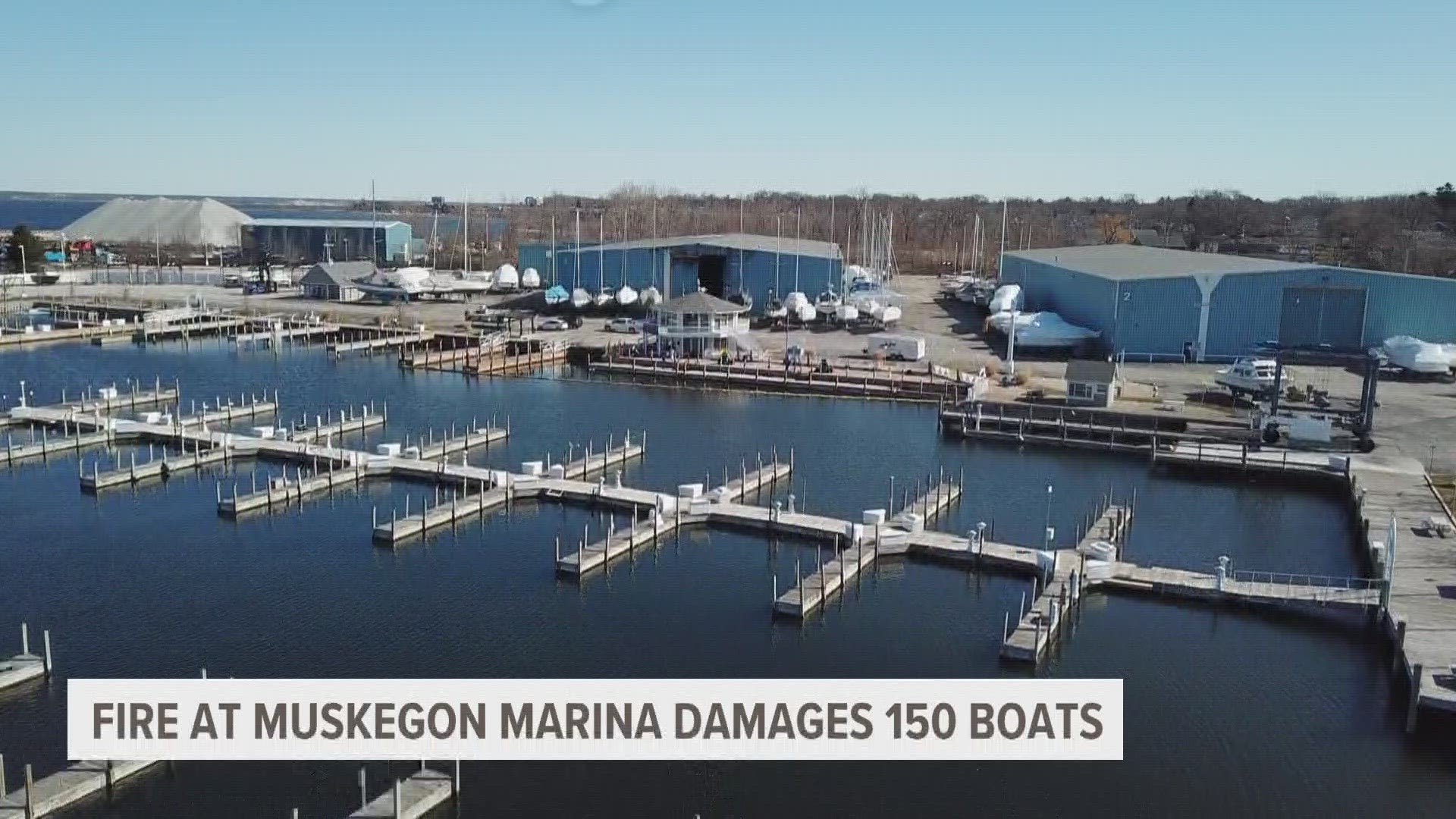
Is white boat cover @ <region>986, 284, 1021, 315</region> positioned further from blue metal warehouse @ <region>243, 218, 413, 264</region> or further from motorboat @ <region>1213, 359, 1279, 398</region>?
blue metal warehouse @ <region>243, 218, 413, 264</region>

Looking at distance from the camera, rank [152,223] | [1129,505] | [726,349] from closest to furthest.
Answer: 1. [1129,505]
2. [726,349]
3. [152,223]

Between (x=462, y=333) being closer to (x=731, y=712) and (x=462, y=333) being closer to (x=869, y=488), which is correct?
(x=869, y=488)

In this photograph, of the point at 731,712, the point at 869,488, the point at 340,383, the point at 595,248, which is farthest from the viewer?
the point at 595,248

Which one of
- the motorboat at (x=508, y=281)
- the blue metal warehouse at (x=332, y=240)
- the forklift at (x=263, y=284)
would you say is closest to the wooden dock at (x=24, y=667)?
the motorboat at (x=508, y=281)

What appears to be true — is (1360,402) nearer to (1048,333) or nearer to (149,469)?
(1048,333)

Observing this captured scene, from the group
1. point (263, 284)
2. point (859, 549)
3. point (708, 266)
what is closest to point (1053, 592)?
point (859, 549)

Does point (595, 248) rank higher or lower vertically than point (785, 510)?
higher

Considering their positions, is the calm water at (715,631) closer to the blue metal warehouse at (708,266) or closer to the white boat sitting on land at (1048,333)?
the white boat sitting on land at (1048,333)

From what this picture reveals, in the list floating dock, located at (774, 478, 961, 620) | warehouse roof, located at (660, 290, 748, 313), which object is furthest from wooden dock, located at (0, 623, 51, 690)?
warehouse roof, located at (660, 290, 748, 313)

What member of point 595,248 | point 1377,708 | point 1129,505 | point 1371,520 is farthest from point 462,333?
point 1377,708
